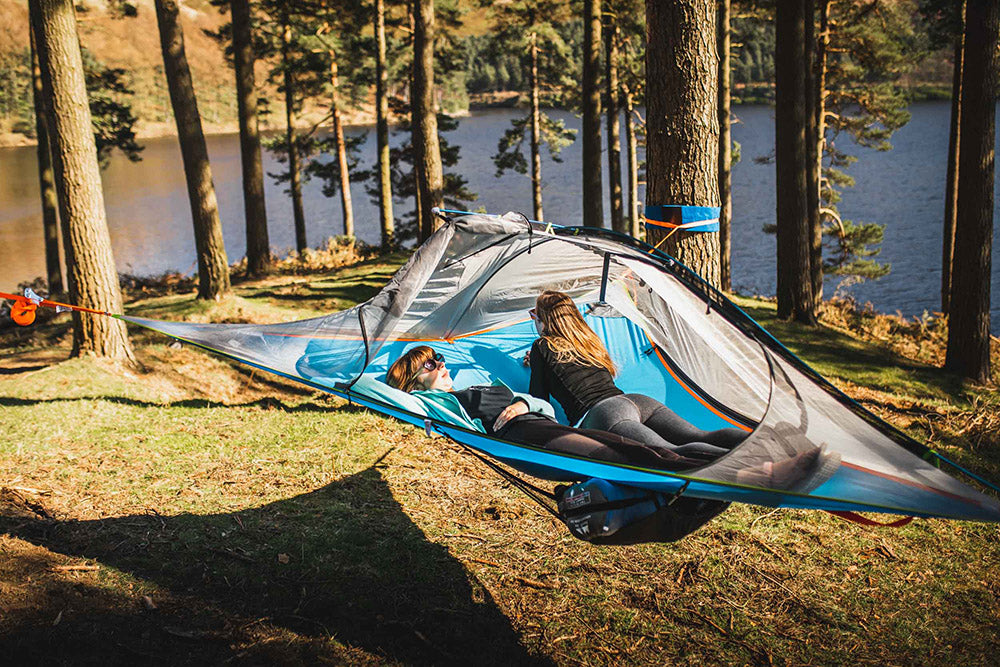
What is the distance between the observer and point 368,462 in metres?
4.07

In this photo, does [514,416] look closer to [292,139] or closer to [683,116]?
[683,116]

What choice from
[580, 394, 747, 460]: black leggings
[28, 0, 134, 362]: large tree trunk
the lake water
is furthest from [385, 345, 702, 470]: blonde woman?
the lake water

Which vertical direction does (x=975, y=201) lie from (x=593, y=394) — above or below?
above

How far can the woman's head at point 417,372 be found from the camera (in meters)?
3.60

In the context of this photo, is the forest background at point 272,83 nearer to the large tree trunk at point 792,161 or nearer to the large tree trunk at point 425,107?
the large tree trunk at point 425,107

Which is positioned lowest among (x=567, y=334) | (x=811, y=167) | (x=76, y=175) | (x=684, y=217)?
(x=567, y=334)

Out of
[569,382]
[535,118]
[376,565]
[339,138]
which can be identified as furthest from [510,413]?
[535,118]

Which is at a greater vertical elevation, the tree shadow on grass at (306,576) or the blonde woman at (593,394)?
the blonde woman at (593,394)

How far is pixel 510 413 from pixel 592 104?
25.0ft

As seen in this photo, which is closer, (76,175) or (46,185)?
(76,175)

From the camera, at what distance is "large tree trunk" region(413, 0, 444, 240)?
7.79 meters

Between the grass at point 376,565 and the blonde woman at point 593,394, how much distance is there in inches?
26.9

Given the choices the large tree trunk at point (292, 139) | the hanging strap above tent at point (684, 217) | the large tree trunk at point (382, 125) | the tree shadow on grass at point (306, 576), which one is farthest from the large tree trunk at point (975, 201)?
the large tree trunk at point (292, 139)

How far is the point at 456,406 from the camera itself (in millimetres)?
3260
